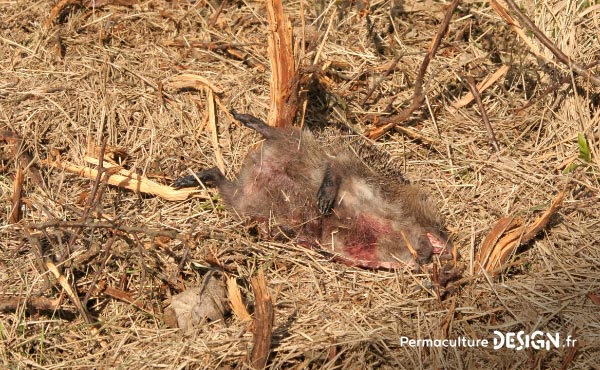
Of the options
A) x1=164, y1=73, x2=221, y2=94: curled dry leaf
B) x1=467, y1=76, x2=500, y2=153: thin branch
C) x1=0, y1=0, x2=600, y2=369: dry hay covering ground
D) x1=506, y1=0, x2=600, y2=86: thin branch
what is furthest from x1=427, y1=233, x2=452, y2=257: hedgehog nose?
x1=164, y1=73, x2=221, y2=94: curled dry leaf

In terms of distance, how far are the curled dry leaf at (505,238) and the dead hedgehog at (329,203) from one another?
261 millimetres

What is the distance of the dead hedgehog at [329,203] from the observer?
443 cm

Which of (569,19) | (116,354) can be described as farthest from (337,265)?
(569,19)

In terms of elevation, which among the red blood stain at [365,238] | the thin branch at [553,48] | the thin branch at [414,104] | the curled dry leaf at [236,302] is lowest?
the curled dry leaf at [236,302]

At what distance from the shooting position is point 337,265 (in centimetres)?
430

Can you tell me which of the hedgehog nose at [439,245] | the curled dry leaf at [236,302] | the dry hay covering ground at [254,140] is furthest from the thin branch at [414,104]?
the curled dry leaf at [236,302]

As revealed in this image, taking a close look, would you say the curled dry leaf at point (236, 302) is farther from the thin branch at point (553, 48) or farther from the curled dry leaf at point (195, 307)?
the thin branch at point (553, 48)

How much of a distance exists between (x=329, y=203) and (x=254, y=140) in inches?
34.3

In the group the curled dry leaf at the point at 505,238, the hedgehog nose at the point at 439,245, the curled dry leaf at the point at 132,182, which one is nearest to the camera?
the curled dry leaf at the point at 505,238

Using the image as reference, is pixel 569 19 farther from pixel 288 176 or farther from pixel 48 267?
pixel 48 267

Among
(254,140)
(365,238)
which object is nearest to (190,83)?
(254,140)

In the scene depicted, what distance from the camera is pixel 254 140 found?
16.4ft

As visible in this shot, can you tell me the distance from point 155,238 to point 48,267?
23.5 inches

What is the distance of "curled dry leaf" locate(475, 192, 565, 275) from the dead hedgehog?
26 centimetres
